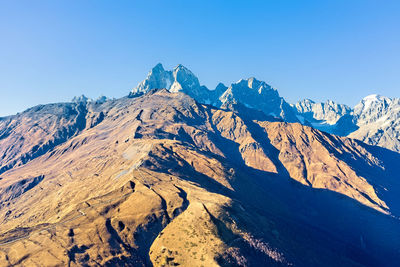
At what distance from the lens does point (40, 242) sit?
527 ft

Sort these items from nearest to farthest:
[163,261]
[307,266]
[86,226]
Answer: [163,261]
[86,226]
[307,266]

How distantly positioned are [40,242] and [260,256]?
124 m

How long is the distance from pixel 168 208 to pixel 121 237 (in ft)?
120

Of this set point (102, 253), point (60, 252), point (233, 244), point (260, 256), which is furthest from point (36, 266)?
point (260, 256)

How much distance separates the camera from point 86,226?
175375 mm

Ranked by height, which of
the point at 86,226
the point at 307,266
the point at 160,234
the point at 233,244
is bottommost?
the point at 307,266

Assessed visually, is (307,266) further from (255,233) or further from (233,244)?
(233,244)

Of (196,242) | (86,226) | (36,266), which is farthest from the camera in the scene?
(86,226)

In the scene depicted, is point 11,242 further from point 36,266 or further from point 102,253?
point 102,253

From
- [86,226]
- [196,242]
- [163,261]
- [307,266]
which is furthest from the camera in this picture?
[307,266]

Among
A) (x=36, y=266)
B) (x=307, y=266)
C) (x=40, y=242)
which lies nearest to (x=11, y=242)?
(x=40, y=242)

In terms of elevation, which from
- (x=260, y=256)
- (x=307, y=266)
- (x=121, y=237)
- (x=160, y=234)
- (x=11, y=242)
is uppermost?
(x=11, y=242)

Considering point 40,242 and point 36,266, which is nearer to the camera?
point 36,266

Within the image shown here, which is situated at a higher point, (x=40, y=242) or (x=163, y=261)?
(x=40, y=242)
